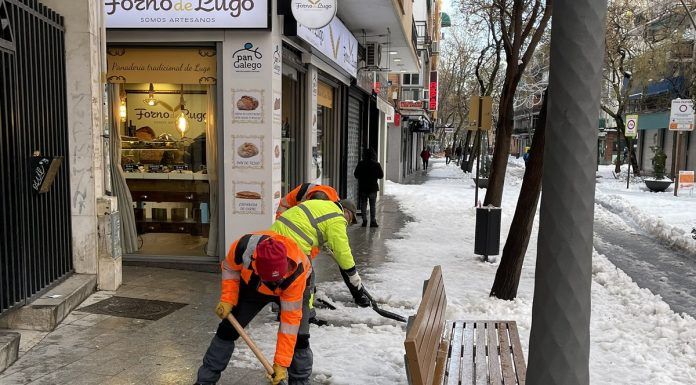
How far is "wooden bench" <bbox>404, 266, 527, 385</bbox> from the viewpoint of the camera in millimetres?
3143

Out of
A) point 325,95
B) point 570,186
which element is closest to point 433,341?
→ point 570,186

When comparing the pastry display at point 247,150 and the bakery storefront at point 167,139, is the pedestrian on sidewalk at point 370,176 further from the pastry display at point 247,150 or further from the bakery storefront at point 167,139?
the pastry display at point 247,150

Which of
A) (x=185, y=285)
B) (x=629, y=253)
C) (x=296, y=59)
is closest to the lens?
(x=185, y=285)

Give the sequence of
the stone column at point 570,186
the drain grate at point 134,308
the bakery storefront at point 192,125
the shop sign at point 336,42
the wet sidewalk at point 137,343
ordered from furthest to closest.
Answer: the shop sign at point 336,42 < the bakery storefront at point 192,125 < the drain grate at point 134,308 < the wet sidewalk at point 137,343 < the stone column at point 570,186

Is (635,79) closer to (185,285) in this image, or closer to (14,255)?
(185,285)

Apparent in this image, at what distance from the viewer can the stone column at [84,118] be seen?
241 inches

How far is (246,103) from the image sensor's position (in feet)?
25.2

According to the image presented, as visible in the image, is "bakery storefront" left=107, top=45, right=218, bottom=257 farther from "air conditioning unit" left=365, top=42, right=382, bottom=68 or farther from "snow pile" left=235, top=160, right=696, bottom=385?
"air conditioning unit" left=365, top=42, right=382, bottom=68

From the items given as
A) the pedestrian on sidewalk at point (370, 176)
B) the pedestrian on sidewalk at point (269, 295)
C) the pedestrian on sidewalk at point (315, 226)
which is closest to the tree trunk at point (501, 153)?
the pedestrian on sidewalk at point (370, 176)

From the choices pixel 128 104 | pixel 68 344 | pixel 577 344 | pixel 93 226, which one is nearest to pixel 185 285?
pixel 93 226

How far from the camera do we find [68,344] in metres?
4.94

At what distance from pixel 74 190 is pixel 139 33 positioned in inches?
99.8

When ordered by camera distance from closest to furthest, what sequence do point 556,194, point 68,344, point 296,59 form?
point 556,194 < point 68,344 < point 296,59

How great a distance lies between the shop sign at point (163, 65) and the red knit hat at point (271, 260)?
4.96 meters
